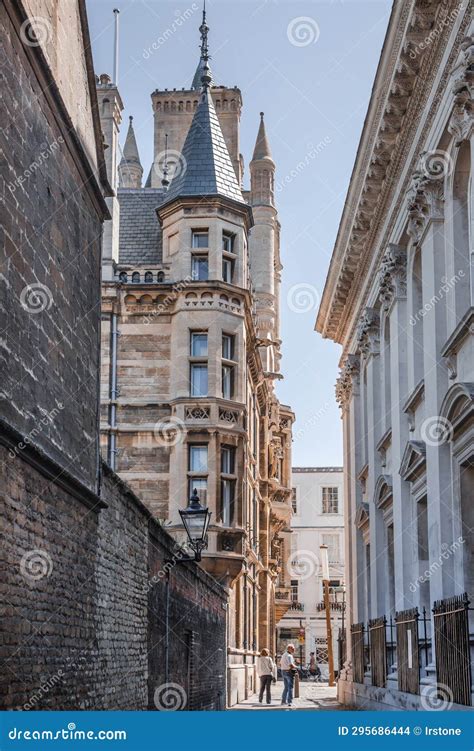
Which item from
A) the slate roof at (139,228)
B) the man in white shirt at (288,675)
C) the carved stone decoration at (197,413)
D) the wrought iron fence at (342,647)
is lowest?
the man in white shirt at (288,675)

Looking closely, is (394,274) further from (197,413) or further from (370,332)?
(197,413)

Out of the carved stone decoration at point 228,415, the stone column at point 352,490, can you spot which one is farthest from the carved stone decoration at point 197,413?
the stone column at point 352,490

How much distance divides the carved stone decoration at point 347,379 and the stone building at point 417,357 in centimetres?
222

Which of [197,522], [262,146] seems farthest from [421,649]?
[262,146]

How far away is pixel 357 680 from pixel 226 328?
32.6 ft

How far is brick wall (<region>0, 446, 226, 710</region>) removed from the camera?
1012 centimetres

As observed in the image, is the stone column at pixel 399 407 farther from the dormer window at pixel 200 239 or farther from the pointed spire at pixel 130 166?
the pointed spire at pixel 130 166

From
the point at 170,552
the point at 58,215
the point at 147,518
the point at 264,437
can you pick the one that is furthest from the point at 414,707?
the point at 264,437

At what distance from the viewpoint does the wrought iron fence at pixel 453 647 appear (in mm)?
15078

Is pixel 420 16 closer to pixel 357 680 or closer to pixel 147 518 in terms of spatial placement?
pixel 147 518

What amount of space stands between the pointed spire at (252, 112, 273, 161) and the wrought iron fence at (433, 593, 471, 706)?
3447 cm

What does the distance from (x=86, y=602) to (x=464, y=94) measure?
8913 mm

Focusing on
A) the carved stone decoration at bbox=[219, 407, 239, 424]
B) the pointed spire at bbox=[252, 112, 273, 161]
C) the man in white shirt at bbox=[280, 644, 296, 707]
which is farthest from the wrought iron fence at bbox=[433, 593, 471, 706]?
the pointed spire at bbox=[252, 112, 273, 161]

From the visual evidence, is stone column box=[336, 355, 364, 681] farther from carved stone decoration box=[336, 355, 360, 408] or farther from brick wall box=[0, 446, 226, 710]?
brick wall box=[0, 446, 226, 710]
